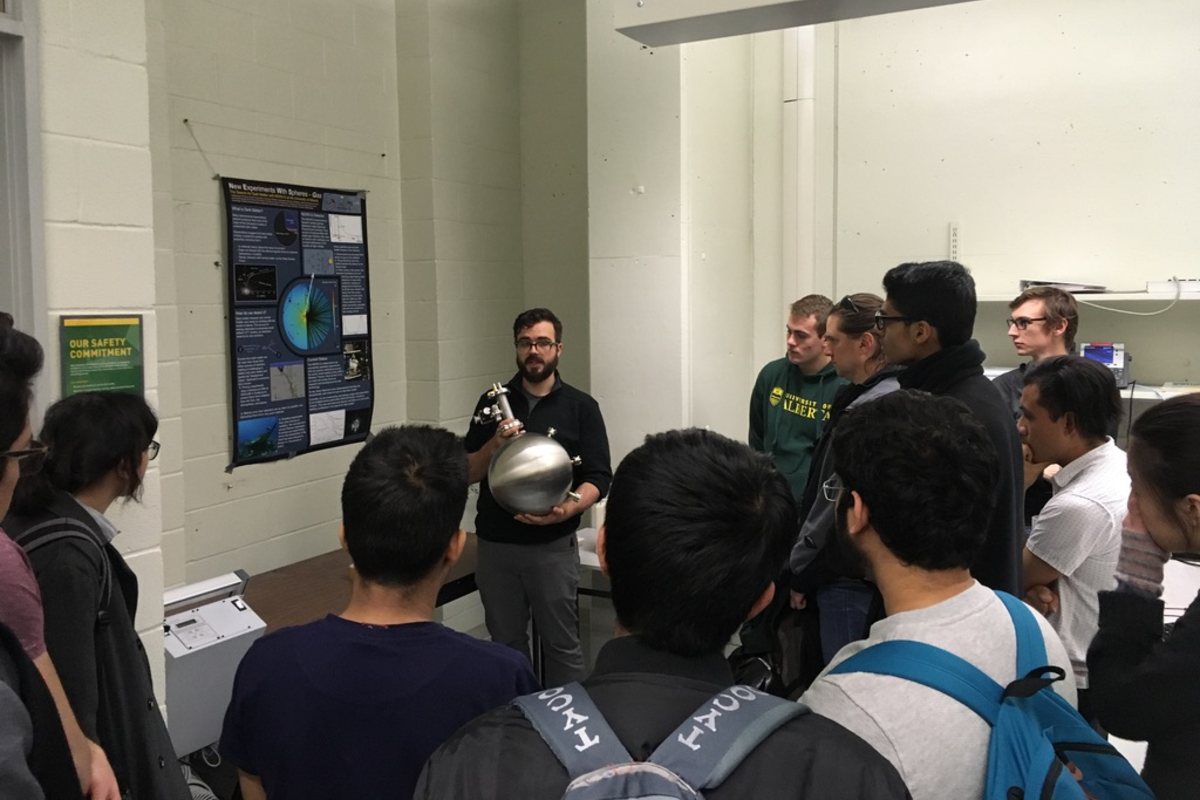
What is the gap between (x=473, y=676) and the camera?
1096mm

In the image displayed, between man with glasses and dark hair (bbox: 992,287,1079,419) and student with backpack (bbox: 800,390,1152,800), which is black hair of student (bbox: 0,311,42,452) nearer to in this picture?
student with backpack (bbox: 800,390,1152,800)

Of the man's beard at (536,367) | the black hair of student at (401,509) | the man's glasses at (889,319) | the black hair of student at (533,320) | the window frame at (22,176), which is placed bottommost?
the black hair of student at (401,509)

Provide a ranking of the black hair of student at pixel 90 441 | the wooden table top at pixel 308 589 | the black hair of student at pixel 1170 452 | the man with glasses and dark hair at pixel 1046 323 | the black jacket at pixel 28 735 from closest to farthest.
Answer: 1. the black jacket at pixel 28 735
2. the black hair of student at pixel 1170 452
3. the black hair of student at pixel 90 441
4. the wooden table top at pixel 308 589
5. the man with glasses and dark hair at pixel 1046 323

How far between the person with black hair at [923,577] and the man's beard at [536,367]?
1.87 meters

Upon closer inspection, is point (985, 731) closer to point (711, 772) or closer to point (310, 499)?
point (711, 772)

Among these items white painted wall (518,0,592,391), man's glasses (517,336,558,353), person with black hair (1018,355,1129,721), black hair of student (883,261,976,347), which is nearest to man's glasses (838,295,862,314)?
black hair of student (883,261,976,347)

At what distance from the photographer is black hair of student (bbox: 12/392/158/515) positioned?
1.57 m

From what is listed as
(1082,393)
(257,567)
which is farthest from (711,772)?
Result: (257,567)

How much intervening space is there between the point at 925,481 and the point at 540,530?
1.97 metres

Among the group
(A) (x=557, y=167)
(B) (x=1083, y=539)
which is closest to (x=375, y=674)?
(B) (x=1083, y=539)

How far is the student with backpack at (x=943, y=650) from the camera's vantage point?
919 mm

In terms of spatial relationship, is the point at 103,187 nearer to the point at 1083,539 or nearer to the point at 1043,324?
the point at 1083,539

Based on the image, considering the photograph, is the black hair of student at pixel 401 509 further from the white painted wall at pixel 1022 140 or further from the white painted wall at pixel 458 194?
the white painted wall at pixel 1022 140

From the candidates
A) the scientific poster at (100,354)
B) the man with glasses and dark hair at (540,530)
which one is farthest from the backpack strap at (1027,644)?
the man with glasses and dark hair at (540,530)
